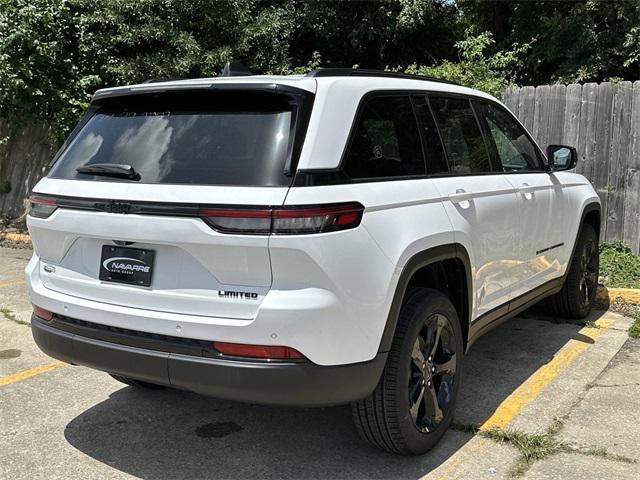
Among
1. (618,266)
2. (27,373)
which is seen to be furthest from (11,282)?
(618,266)

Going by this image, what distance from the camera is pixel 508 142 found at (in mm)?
4664

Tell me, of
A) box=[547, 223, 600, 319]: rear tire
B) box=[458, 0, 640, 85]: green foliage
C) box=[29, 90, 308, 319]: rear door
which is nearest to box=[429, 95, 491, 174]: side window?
box=[29, 90, 308, 319]: rear door

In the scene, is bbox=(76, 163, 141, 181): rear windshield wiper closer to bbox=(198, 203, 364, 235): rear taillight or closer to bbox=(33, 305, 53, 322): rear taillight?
bbox=(198, 203, 364, 235): rear taillight

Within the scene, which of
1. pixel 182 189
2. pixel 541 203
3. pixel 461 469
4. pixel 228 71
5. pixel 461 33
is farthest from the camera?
pixel 461 33

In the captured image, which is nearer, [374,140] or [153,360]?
[153,360]

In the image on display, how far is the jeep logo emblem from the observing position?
9.66 ft

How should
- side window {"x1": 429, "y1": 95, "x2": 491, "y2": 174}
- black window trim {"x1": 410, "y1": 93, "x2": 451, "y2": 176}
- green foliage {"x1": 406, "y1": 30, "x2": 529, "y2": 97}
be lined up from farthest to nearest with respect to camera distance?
green foliage {"x1": 406, "y1": 30, "x2": 529, "y2": 97}, side window {"x1": 429, "y1": 95, "x2": 491, "y2": 174}, black window trim {"x1": 410, "y1": 93, "x2": 451, "y2": 176}

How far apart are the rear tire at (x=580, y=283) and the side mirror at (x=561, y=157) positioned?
28.9 inches

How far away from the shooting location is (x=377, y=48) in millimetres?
13086

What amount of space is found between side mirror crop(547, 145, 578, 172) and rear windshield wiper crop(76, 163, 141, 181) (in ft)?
11.1

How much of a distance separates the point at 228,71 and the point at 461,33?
11450 millimetres

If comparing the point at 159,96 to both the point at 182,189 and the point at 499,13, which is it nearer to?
the point at 182,189

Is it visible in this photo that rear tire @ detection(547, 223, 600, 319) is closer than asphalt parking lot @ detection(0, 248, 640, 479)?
No

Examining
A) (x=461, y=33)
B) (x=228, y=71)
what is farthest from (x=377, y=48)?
(x=228, y=71)
